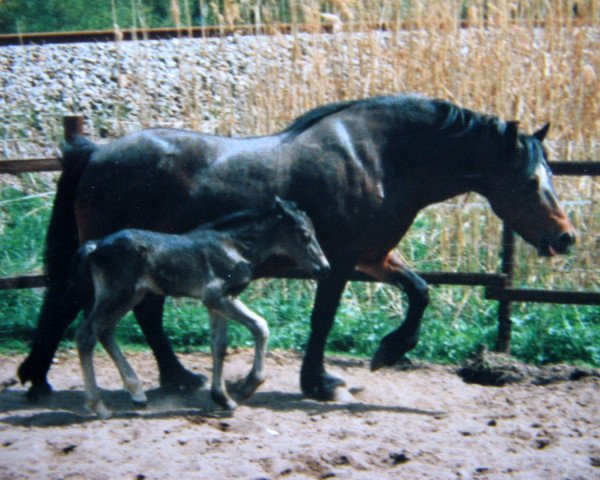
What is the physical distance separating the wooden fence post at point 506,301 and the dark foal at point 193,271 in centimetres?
226

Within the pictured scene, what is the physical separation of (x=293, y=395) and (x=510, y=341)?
2097mm

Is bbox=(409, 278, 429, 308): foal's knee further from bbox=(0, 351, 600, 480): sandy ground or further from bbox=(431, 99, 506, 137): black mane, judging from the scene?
bbox=(431, 99, 506, 137): black mane

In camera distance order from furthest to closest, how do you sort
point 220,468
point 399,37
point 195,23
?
point 195,23
point 399,37
point 220,468

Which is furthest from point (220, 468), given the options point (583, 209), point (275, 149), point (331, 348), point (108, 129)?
point (108, 129)

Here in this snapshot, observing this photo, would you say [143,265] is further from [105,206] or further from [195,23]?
[195,23]

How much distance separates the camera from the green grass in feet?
24.1

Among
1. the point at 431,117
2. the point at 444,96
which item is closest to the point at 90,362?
the point at 431,117

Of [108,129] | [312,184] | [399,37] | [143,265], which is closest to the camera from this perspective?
[143,265]

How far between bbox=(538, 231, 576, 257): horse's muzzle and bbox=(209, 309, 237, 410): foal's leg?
2.19 metres

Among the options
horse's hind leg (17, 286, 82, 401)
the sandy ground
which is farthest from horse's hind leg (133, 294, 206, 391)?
horse's hind leg (17, 286, 82, 401)

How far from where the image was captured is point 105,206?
591 centimetres

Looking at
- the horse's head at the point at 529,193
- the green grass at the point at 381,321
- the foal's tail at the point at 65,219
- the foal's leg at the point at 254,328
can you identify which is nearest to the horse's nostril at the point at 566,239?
the horse's head at the point at 529,193

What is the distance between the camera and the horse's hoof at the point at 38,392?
5.88 metres

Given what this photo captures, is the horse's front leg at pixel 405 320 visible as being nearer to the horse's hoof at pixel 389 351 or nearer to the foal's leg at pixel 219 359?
the horse's hoof at pixel 389 351
